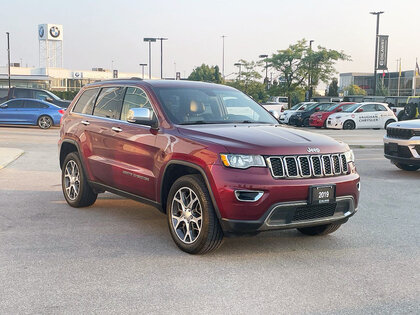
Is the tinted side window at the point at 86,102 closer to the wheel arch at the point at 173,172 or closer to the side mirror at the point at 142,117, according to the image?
the side mirror at the point at 142,117

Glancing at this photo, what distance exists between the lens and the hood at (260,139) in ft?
15.9

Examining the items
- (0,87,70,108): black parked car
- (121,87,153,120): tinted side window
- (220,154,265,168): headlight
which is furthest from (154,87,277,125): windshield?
(0,87,70,108): black parked car

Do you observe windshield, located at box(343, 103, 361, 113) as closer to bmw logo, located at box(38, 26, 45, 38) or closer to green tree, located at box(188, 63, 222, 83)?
green tree, located at box(188, 63, 222, 83)

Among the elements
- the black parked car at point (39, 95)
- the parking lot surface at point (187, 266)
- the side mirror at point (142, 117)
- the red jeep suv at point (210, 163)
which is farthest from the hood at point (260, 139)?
the black parked car at point (39, 95)

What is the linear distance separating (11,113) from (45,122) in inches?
62.2

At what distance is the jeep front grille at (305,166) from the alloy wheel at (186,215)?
82 cm

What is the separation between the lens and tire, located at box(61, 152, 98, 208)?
278 inches

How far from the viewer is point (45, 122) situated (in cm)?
2384

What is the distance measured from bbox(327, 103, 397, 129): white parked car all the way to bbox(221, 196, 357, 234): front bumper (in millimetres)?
23260

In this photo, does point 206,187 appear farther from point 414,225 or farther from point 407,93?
point 407,93

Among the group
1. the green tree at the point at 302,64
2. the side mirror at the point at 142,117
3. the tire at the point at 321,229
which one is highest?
the green tree at the point at 302,64

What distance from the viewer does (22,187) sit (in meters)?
8.88

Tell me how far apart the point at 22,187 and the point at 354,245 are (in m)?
5.73

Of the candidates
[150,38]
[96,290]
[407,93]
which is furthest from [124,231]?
[407,93]
